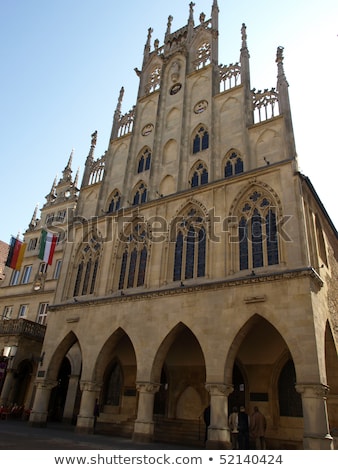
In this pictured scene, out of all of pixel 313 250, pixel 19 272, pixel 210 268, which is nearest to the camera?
pixel 313 250

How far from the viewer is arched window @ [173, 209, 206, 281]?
1694 cm

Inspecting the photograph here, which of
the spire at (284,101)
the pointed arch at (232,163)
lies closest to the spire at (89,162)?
the pointed arch at (232,163)

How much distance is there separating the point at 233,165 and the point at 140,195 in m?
5.99

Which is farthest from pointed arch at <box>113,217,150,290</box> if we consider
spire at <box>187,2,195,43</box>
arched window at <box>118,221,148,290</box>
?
spire at <box>187,2,195,43</box>

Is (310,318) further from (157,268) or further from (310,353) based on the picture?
(157,268)

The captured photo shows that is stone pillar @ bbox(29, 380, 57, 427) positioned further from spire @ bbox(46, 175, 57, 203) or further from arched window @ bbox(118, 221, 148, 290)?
spire @ bbox(46, 175, 57, 203)

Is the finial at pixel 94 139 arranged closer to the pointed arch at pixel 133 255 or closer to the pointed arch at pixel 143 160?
the pointed arch at pixel 143 160

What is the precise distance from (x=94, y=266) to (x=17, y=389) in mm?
11894

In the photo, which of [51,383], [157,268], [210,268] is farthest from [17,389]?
[210,268]

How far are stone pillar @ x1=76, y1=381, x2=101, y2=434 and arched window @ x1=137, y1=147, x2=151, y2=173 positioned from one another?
12372 mm

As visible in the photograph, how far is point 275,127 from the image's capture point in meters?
17.6

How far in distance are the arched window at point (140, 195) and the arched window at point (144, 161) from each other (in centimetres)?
120

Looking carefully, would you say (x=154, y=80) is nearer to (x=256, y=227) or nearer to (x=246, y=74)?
(x=246, y=74)

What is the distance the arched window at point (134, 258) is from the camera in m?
18.8
